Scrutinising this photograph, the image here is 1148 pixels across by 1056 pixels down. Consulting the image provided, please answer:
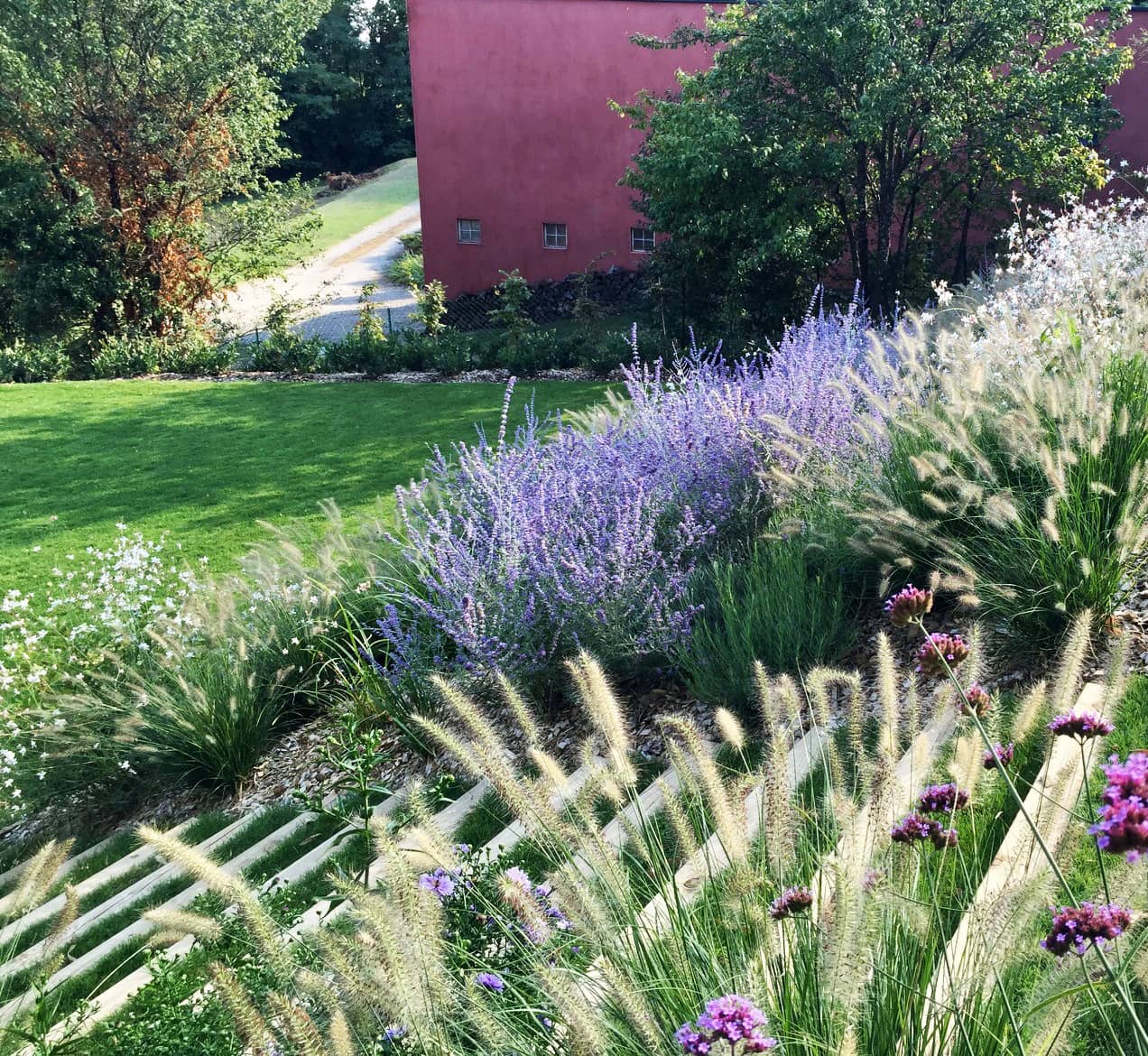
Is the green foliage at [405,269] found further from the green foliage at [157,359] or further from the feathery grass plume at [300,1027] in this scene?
the feathery grass plume at [300,1027]

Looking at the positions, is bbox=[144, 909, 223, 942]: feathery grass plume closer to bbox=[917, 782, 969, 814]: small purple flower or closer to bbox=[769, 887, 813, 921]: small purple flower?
bbox=[769, 887, 813, 921]: small purple flower

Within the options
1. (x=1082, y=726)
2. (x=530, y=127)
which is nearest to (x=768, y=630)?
(x=1082, y=726)

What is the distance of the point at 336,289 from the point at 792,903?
26.2 m

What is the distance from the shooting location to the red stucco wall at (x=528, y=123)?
1833 centimetres

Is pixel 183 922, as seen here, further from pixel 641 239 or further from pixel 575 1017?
pixel 641 239

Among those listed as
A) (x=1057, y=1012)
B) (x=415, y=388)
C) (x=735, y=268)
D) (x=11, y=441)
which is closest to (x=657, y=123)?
(x=735, y=268)

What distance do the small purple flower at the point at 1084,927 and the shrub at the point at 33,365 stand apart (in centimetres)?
1689

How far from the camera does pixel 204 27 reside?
55.9 ft

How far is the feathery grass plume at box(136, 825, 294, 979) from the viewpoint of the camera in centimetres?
162

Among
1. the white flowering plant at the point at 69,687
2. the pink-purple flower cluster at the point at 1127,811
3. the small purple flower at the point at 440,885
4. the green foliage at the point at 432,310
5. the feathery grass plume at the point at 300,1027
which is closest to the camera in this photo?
the pink-purple flower cluster at the point at 1127,811

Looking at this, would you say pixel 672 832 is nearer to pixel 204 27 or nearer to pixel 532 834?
pixel 532 834

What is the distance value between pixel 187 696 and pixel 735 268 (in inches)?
398

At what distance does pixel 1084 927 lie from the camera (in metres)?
1.40

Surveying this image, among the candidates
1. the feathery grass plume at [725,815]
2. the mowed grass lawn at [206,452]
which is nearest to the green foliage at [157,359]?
the mowed grass lawn at [206,452]
